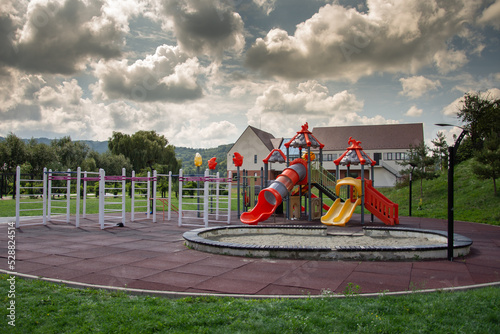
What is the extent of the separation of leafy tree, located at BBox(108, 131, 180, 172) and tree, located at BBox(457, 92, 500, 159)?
34.7m

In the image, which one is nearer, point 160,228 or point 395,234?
point 395,234

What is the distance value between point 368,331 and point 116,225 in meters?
12.1

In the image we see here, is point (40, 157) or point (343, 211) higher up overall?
point (40, 157)

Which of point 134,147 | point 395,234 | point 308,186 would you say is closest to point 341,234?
point 395,234

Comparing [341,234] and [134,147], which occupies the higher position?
[134,147]

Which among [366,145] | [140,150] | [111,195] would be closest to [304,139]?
[111,195]

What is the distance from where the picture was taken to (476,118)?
2947 cm

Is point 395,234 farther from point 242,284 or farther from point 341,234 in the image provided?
point 242,284

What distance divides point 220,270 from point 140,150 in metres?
44.9

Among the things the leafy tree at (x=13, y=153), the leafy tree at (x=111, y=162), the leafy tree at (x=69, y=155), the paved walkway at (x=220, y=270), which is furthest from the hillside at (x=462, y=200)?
the leafy tree at (x=13, y=153)

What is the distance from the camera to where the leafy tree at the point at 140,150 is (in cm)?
4875

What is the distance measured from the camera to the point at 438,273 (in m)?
6.52

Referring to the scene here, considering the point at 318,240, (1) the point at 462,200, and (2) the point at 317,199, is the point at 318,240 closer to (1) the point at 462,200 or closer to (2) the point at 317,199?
(2) the point at 317,199

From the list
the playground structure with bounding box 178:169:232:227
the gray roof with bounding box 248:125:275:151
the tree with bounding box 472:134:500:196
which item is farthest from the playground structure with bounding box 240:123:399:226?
the gray roof with bounding box 248:125:275:151
